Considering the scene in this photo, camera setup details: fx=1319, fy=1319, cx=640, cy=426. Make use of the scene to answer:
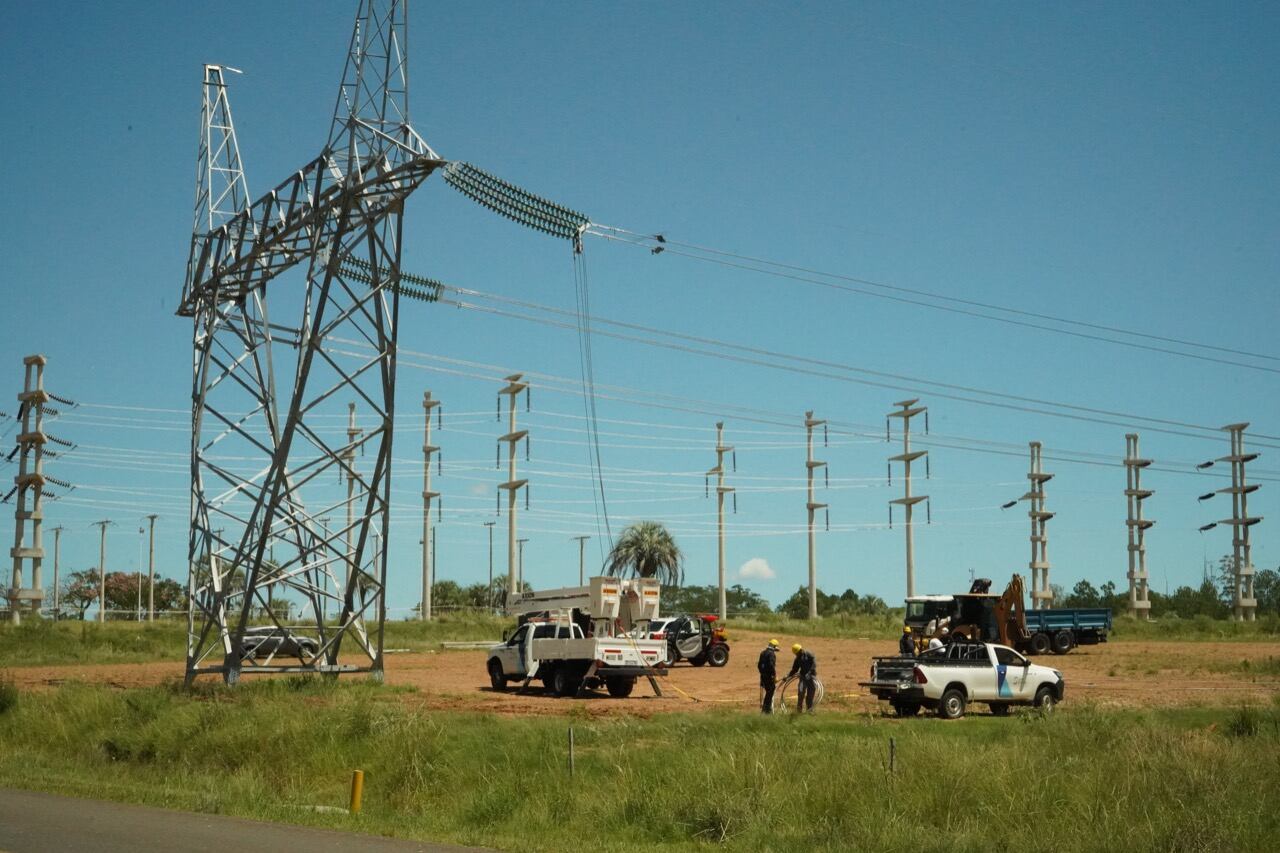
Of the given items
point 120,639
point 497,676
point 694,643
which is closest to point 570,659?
point 497,676

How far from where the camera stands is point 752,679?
4203 centimetres

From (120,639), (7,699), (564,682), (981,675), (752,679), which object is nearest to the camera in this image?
(981,675)

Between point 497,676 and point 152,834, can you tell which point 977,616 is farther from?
point 152,834

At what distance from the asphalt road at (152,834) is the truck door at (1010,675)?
57.5 feet

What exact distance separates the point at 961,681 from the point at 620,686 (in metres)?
10.4

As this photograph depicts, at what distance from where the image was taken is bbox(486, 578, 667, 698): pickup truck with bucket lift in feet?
113

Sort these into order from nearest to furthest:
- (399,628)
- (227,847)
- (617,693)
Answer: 1. (227,847)
2. (617,693)
3. (399,628)

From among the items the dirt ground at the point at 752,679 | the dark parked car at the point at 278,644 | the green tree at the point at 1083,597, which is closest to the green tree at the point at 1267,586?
the green tree at the point at 1083,597

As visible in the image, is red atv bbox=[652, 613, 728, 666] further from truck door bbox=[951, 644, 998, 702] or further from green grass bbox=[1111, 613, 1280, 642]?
green grass bbox=[1111, 613, 1280, 642]

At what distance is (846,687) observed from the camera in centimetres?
3741

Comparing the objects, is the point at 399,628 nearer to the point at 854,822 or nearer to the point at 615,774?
the point at 615,774

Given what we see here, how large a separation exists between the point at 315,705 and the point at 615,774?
937 centimetres

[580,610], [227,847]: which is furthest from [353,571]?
[227,847]

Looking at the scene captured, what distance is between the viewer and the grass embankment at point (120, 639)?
52281 millimetres
